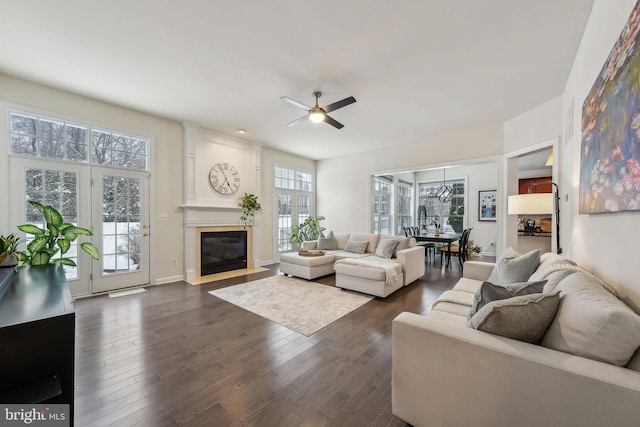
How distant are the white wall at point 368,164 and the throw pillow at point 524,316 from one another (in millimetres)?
4203

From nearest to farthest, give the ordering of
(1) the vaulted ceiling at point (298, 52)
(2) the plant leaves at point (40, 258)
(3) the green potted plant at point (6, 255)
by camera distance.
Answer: (3) the green potted plant at point (6, 255) → (1) the vaulted ceiling at point (298, 52) → (2) the plant leaves at point (40, 258)

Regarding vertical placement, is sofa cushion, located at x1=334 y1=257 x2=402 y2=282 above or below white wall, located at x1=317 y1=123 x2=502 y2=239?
below

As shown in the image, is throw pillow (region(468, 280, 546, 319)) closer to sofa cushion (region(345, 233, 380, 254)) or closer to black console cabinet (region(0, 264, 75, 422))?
black console cabinet (region(0, 264, 75, 422))

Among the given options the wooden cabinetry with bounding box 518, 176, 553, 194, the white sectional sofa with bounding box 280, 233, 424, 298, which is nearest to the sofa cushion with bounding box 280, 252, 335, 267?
the white sectional sofa with bounding box 280, 233, 424, 298

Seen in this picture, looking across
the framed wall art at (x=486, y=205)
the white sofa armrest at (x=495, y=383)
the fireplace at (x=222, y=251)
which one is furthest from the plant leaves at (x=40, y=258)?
the framed wall art at (x=486, y=205)

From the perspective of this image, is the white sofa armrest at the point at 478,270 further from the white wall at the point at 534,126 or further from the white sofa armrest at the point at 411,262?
the white wall at the point at 534,126

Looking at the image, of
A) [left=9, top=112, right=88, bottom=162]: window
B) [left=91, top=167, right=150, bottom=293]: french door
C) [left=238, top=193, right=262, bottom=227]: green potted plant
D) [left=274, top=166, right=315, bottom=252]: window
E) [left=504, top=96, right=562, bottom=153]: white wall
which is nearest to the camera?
[left=9, top=112, right=88, bottom=162]: window

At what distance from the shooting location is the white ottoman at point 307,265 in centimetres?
457

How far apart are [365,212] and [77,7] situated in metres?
5.77

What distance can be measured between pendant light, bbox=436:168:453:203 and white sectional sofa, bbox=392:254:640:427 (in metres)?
6.73

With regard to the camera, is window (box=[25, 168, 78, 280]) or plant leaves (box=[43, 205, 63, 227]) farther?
window (box=[25, 168, 78, 280])

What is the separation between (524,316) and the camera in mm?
1210

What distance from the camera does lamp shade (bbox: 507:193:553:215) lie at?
9.68 ft

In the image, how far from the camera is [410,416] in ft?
4.51
